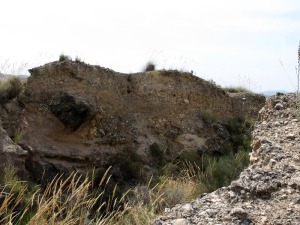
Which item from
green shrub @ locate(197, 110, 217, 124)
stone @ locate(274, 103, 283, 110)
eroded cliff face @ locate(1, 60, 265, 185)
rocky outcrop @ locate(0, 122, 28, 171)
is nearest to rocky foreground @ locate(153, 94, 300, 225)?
stone @ locate(274, 103, 283, 110)

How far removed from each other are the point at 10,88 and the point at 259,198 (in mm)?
10594

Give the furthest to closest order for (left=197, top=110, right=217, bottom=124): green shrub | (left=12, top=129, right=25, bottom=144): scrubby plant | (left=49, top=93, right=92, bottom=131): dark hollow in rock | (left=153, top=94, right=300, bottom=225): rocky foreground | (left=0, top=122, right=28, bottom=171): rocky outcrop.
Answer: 1. (left=197, top=110, right=217, bottom=124): green shrub
2. (left=49, top=93, right=92, bottom=131): dark hollow in rock
3. (left=12, top=129, right=25, bottom=144): scrubby plant
4. (left=0, top=122, right=28, bottom=171): rocky outcrop
5. (left=153, top=94, right=300, bottom=225): rocky foreground

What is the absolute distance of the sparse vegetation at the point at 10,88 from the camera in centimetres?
1347

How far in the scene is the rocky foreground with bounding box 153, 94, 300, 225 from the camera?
12.2ft

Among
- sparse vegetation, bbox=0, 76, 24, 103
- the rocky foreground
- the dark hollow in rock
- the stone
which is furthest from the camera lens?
the dark hollow in rock

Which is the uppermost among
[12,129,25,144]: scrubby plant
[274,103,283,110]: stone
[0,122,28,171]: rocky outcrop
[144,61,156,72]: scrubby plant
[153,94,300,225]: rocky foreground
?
[144,61,156,72]: scrubby plant

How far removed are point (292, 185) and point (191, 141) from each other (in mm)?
11516

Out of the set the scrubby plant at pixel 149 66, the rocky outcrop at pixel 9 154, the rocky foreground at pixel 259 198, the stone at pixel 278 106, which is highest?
the scrubby plant at pixel 149 66

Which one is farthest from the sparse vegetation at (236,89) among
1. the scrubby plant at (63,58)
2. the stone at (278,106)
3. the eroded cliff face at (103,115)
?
the stone at (278,106)

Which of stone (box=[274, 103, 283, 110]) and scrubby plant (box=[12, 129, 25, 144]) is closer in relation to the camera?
stone (box=[274, 103, 283, 110])

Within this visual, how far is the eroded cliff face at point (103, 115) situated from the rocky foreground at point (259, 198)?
823 cm

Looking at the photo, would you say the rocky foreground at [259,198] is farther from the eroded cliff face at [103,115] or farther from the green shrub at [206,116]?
the green shrub at [206,116]

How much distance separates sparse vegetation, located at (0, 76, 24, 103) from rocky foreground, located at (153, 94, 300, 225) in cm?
952

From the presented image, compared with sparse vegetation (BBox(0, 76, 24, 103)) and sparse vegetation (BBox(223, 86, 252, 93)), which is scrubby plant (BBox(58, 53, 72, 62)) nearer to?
sparse vegetation (BBox(0, 76, 24, 103))
